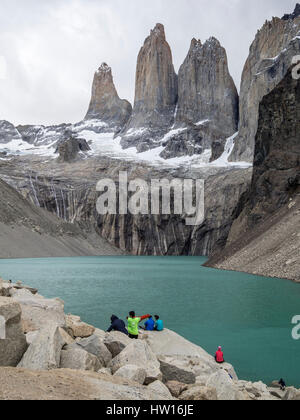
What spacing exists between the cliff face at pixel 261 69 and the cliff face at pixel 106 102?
69185mm

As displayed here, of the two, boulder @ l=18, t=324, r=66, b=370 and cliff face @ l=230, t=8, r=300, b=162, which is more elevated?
cliff face @ l=230, t=8, r=300, b=162

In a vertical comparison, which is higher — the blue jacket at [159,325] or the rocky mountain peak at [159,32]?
the rocky mountain peak at [159,32]

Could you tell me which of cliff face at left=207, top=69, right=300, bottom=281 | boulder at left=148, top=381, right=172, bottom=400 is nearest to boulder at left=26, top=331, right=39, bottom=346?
boulder at left=148, top=381, right=172, bottom=400

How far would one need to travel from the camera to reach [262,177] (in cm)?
4812

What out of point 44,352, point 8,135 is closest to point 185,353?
point 44,352

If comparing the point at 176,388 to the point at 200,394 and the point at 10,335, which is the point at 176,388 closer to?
the point at 200,394

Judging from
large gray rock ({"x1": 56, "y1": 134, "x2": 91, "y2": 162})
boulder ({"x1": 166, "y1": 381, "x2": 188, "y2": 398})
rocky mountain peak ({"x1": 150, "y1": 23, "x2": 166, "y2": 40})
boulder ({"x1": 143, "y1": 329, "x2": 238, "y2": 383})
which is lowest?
boulder ({"x1": 143, "y1": 329, "x2": 238, "y2": 383})

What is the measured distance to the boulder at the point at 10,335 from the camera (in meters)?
6.03

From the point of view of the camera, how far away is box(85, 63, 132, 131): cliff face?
175500 millimetres

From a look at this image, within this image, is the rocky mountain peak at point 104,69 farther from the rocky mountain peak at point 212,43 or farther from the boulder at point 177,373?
the boulder at point 177,373

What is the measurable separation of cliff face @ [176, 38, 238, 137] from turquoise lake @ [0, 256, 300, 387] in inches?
4473

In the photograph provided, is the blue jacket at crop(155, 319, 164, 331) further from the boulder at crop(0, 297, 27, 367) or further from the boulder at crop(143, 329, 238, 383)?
the boulder at crop(0, 297, 27, 367)

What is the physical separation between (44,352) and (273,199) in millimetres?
41979

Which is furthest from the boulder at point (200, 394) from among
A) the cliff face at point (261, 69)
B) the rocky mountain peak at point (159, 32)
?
the rocky mountain peak at point (159, 32)
